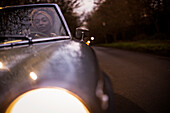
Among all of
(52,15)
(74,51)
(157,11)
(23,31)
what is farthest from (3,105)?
(157,11)

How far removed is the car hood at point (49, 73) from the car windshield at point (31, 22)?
78cm

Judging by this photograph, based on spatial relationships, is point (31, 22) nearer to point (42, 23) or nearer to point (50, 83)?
point (42, 23)

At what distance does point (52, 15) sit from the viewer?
215 centimetres

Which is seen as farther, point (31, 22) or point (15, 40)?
point (31, 22)

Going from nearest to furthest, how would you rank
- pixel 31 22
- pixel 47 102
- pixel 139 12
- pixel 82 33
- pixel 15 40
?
pixel 47 102 < pixel 15 40 < pixel 31 22 < pixel 82 33 < pixel 139 12

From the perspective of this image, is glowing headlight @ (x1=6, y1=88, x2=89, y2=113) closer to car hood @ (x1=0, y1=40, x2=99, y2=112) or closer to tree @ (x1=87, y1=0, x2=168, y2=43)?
car hood @ (x1=0, y1=40, x2=99, y2=112)

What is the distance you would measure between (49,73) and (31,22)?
1.30 meters

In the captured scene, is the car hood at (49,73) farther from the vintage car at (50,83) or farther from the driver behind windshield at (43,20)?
the driver behind windshield at (43,20)

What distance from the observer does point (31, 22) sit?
2105 mm


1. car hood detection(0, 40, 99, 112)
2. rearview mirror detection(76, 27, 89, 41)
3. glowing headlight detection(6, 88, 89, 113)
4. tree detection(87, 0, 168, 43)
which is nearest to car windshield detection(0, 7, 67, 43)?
rearview mirror detection(76, 27, 89, 41)

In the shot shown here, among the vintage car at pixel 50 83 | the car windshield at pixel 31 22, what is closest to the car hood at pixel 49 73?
the vintage car at pixel 50 83

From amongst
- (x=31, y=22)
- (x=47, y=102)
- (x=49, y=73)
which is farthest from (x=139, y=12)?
(x=47, y=102)

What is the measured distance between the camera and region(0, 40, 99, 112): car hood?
3.18ft

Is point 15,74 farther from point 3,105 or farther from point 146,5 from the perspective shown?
point 146,5
